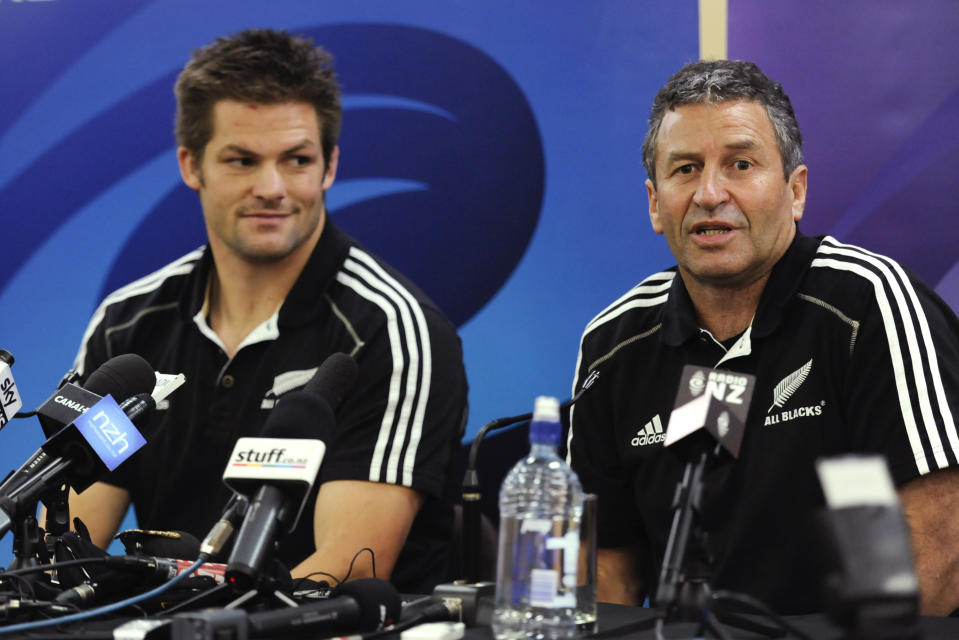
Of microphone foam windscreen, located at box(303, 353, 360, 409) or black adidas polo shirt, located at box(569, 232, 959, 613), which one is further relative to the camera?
black adidas polo shirt, located at box(569, 232, 959, 613)

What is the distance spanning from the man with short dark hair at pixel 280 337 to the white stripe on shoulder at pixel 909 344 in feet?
3.09

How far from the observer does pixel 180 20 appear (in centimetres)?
318

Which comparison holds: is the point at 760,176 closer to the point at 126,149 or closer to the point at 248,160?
the point at 248,160

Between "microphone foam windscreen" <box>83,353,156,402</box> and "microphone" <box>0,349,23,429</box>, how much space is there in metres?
0.10

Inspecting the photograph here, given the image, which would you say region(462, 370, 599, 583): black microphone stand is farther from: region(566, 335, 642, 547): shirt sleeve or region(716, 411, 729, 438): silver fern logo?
region(566, 335, 642, 547): shirt sleeve

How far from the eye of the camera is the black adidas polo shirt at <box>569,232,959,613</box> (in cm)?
196

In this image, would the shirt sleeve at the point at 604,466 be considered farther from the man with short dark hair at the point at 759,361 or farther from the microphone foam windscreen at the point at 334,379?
the microphone foam windscreen at the point at 334,379

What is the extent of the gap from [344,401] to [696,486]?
4.35 ft

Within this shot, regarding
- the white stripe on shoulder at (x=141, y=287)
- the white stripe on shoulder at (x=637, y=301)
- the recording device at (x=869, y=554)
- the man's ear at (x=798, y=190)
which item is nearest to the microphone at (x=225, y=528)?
the recording device at (x=869, y=554)

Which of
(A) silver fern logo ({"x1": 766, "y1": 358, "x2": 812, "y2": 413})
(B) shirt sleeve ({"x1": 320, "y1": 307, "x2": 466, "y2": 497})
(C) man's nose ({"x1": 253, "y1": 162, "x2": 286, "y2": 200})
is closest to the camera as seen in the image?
(A) silver fern logo ({"x1": 766, "y1": 358, "x2": 812, "y2": 413})

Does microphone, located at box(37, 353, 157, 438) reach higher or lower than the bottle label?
higher

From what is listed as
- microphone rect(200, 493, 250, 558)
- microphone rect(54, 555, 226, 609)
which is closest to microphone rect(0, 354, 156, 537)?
microphone rect(54, 555, 226, 609)

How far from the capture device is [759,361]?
2113mm

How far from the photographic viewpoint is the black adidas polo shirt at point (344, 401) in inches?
97.1
